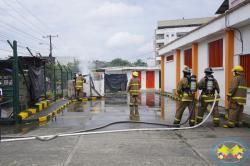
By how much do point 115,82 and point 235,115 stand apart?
21204mm

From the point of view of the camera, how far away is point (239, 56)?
12.4 meters

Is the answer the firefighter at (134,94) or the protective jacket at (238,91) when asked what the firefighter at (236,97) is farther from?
the firefighter at (134,94)

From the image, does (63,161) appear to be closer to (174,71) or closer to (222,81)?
(222,81)

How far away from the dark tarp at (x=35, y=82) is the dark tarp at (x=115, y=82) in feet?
51.8

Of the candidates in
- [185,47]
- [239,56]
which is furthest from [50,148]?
[185,47]

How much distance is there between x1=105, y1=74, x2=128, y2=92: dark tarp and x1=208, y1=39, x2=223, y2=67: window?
49.0ft

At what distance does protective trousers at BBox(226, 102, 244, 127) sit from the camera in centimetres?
951

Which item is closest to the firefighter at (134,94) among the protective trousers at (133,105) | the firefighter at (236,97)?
the protective trousers at (133,105)

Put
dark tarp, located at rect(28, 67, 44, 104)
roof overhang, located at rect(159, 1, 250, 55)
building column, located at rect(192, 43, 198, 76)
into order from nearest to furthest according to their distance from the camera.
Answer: roof overhang, located at rect(159, 1, 250, 55) < dark tarp, located at rect(28, 67, 44, 104) < building column, located at rect(192, 43, 198, 76)

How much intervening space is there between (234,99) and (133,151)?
4258 millimetres

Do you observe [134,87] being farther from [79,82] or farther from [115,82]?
[115,82]

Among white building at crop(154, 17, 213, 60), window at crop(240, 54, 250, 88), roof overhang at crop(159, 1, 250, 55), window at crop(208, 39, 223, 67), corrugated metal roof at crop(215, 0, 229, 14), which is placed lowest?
window at crop(240, 54, 250, 88)

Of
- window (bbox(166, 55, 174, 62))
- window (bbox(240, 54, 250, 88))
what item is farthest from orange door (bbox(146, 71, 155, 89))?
window (bbox(240, 54, 250, 88))

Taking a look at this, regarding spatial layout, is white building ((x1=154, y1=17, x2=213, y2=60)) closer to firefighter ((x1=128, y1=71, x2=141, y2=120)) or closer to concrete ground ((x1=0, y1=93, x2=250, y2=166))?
firefighter ((x1=128, y1=71, x2=141, y2=120))
